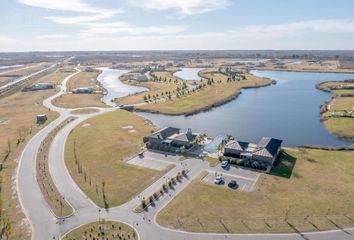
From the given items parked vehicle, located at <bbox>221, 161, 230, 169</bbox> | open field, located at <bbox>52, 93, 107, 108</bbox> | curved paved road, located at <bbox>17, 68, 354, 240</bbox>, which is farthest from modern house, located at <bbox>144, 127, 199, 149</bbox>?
open field, located at <bbox>52, 93, 107, 108</bbox>

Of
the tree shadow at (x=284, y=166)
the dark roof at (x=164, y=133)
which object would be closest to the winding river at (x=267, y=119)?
the tree shadow at (x=284, y=166)

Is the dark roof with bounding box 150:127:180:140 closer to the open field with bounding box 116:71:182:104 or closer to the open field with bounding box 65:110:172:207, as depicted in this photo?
the open field with bounding box 65:110:172:207

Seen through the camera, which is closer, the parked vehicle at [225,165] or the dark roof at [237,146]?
the parked vehicle at [225,165]

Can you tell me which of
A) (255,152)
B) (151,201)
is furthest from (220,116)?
(151,201)

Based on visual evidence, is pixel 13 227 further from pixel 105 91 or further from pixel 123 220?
pixel 105 91

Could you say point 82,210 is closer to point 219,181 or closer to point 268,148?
point 219,181

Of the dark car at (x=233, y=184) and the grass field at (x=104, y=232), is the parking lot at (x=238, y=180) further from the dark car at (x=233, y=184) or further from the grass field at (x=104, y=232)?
the grass field at (x=104, y=232)

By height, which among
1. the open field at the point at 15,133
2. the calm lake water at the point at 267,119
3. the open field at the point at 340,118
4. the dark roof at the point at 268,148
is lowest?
the open field at the point at 15,133
